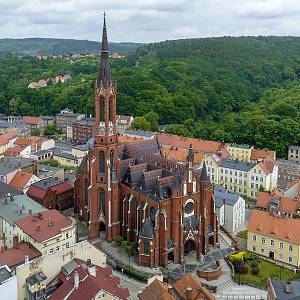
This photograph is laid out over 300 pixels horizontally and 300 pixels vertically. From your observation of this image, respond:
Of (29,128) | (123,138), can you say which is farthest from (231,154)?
(29,128)

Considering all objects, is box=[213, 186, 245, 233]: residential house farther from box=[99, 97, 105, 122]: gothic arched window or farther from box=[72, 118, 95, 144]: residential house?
box=[72, 118, 95, 144]: residential house

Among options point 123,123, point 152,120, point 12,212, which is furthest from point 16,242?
point 152,120

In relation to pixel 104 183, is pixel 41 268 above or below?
below

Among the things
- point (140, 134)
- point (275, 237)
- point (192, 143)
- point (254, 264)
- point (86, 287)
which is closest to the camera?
point (86, 287)

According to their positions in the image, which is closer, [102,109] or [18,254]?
[18,254]

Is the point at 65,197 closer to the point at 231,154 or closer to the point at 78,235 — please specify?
the point at 78,235

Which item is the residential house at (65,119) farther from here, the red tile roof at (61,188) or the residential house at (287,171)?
the red tile roof at (61,188)

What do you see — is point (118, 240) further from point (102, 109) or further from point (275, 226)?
point (275, 226)
